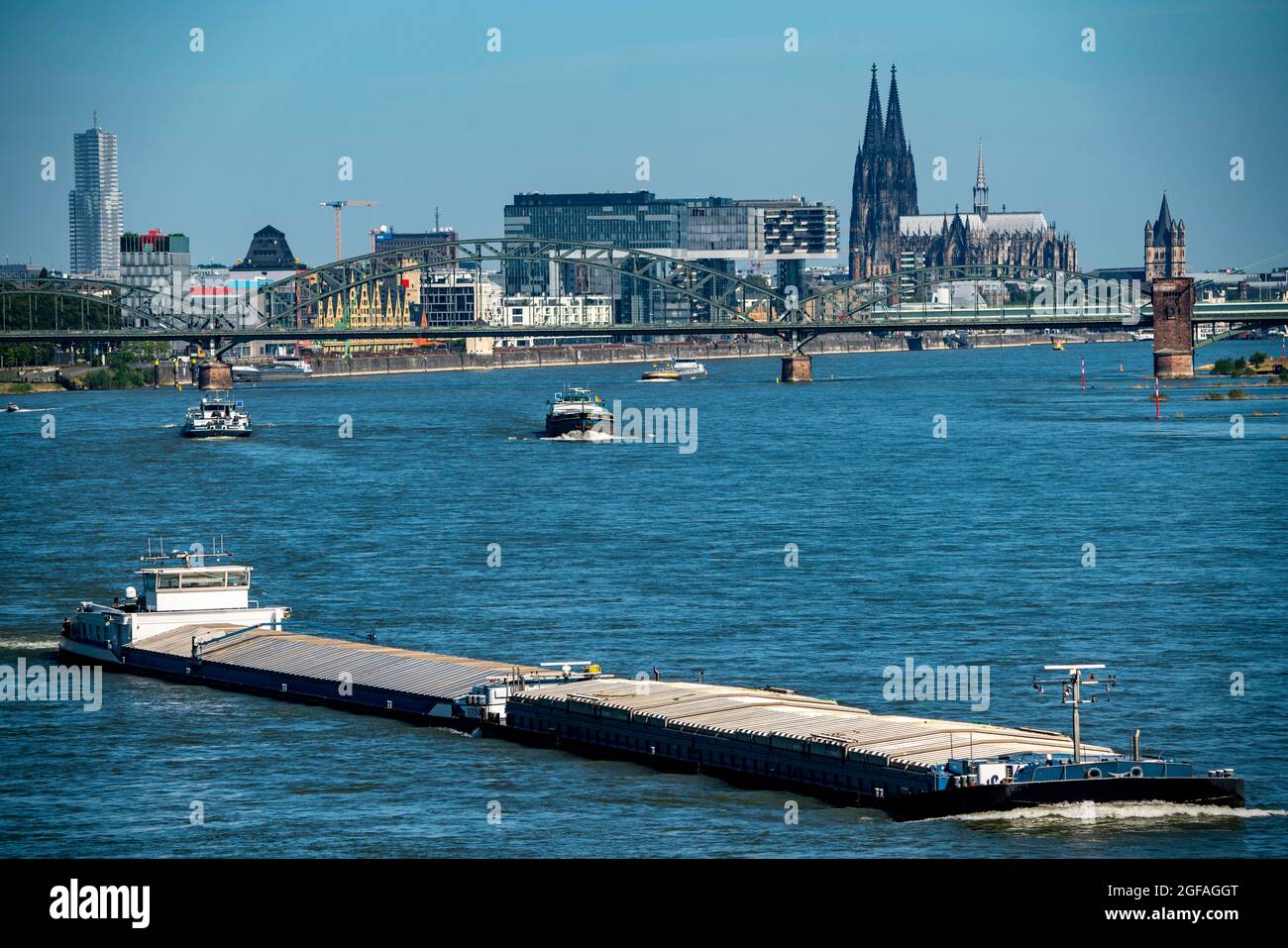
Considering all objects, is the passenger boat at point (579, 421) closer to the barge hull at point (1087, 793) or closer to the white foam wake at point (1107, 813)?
the barge hull at point (1087, 793)

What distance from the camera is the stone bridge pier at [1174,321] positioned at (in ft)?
538

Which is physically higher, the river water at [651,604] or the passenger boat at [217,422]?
the passenger boat at [217,422]

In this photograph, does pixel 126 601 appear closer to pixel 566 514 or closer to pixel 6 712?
pixel 6 712

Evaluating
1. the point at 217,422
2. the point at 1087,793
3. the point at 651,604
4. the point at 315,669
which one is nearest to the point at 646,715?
A: the point at 1087,793

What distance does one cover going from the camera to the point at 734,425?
12662 centimetres

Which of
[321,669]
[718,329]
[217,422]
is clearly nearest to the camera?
[321,669]

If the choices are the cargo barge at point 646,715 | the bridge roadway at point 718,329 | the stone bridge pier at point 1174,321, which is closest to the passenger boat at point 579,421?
the bridge roadway at point 718,329

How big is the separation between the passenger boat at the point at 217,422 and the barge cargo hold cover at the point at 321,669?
74549 mm

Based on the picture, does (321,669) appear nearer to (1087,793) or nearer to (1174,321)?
(1087,793)

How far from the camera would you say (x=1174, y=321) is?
16525 centimetres

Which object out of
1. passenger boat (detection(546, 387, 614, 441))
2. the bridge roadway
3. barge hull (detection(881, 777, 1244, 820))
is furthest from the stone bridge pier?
barge hull (detection(881, 777, 1244, 820))

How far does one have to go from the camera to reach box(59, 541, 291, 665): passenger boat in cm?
4578

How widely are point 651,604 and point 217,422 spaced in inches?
2980
